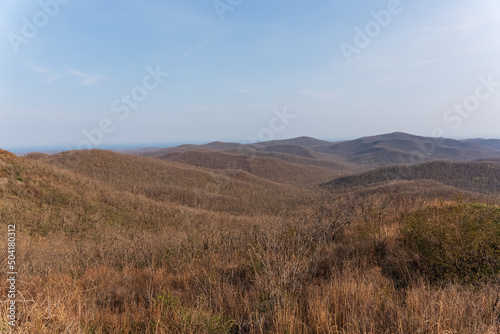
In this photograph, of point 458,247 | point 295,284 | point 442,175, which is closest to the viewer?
point 295,284

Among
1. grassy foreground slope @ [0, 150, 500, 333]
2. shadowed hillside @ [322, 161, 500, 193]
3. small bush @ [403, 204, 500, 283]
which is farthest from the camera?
shadowed hillside @ [322, 161, 500, 193]

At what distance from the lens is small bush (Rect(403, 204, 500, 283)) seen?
382 cm

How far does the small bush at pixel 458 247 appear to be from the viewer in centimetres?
382

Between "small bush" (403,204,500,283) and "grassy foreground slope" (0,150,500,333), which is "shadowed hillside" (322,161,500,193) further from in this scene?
"small bush" (403,204,500,283)

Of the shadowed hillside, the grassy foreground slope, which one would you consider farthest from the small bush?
the shadowed hillside

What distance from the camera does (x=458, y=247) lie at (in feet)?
13.2

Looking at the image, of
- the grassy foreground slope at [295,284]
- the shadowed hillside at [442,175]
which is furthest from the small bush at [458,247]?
the shadowed hillside at [442,175]

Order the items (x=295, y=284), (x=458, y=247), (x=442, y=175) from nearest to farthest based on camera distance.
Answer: (x=295, y=284)
(x=458, y=247)
(x=442, y=175)

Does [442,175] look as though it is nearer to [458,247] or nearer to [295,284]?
[458,247]

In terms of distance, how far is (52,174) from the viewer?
878 inches

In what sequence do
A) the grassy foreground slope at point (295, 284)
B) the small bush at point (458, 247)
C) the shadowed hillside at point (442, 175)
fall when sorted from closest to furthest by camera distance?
the grassy foreground slope at point (295, 284)
the small bush at point (458, 247)
the shadowed hillside at point (442, 175)

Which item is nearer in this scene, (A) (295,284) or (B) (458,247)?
(A) (295,284)

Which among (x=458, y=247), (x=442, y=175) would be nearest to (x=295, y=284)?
(x=458, y=247)

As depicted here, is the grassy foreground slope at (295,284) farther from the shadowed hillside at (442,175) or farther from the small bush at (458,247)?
the shadowed hillside at (442,175)
